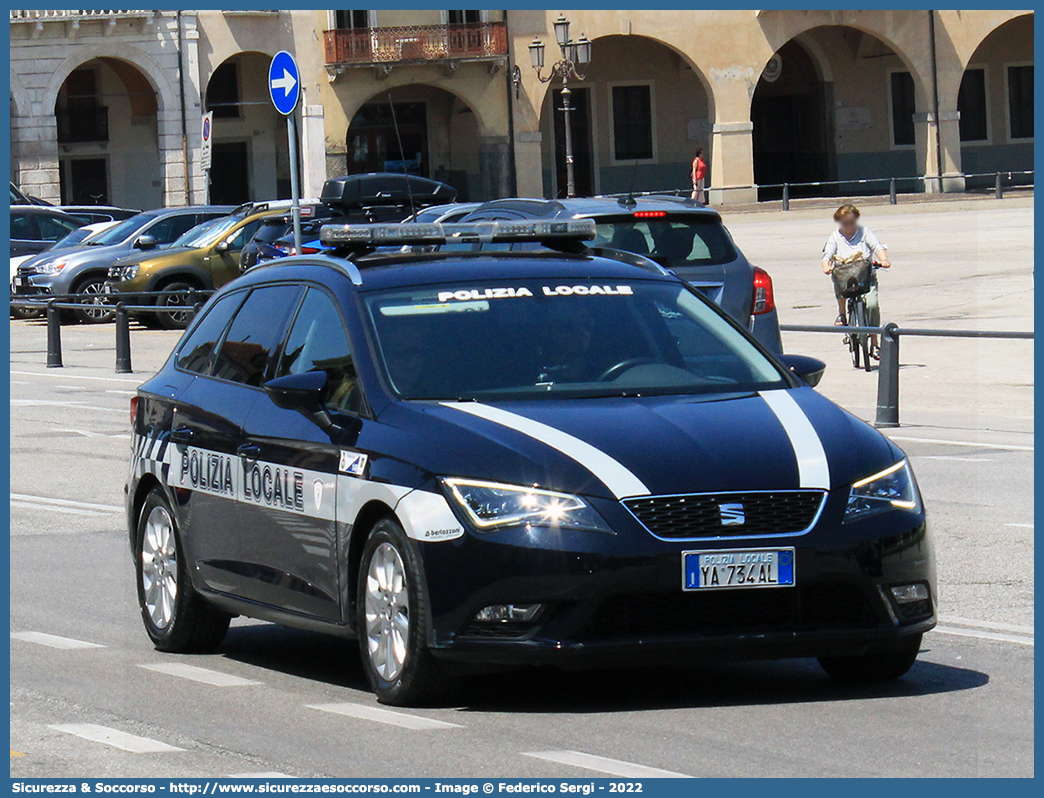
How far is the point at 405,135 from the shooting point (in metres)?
62.7

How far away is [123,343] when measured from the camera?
2394 cm

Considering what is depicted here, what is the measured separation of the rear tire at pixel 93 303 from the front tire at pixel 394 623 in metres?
24.3

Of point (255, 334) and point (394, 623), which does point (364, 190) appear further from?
point (394, 623)

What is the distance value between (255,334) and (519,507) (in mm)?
2236

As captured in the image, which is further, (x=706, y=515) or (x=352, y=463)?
(x=352, y=463)

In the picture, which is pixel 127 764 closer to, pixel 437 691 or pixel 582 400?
pixel 437 691

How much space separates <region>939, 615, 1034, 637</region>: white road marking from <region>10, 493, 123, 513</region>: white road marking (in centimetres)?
641

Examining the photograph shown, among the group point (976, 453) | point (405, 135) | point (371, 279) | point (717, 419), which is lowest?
point (976, 453)

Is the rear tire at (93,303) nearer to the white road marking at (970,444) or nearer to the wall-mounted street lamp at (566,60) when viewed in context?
the wall-mounted street lamp at (566,60)

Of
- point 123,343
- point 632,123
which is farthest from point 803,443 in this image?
point 632,123

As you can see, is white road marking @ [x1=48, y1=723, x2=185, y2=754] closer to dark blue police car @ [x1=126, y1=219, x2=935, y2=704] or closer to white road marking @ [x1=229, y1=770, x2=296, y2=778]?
white road marking @ [x1=229, y1=770, x2=296, y2=778]

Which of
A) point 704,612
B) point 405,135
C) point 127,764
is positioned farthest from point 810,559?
point 405,135

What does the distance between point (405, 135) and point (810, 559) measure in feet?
188

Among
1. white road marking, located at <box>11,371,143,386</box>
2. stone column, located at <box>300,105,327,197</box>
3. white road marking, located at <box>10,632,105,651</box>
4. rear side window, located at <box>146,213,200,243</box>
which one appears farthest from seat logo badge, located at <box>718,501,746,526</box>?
stone column, located at <box>300,105,327,197</box>
